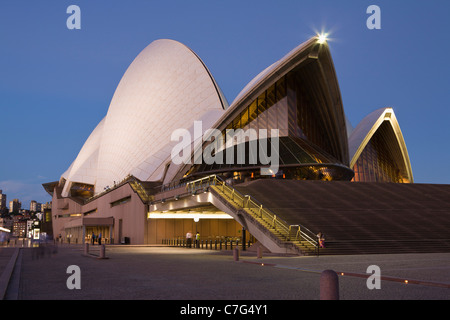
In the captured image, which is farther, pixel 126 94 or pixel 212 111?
pixel 126 94

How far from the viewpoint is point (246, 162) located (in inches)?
1425

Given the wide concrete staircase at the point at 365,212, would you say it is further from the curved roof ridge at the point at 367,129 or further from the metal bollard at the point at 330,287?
the curved roof ridge at the point at 367,129

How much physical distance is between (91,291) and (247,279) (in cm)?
335

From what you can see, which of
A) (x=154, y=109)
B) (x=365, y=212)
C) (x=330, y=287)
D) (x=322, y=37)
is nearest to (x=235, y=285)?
(x=330, y=287)

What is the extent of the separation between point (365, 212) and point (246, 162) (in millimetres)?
13756

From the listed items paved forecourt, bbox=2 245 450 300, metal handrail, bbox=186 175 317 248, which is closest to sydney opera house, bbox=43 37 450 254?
metal handrail, bbox=186 175 317 248

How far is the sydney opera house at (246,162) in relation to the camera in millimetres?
23000

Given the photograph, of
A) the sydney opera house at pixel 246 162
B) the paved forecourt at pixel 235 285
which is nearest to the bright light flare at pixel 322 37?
the sydney opera house at pixel 246 162

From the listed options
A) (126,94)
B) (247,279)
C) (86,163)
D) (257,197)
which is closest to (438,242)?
(257,197)

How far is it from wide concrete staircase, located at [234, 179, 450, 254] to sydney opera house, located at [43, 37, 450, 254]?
0.11m

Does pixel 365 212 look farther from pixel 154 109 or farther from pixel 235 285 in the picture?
pixel 154 109

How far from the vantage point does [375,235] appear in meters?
20.5

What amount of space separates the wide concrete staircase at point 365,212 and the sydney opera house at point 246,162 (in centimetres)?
11
